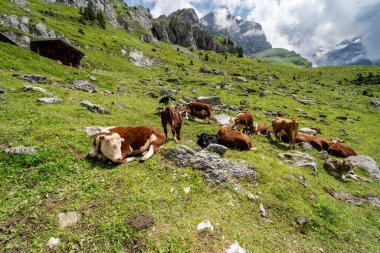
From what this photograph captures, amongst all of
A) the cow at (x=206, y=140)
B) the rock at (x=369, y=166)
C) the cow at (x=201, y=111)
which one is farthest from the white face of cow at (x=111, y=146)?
the rock at (x=369, y=166)

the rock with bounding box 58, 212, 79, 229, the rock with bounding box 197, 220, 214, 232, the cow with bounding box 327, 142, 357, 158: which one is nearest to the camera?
the rock with bounding box 58, 212, 79, 229

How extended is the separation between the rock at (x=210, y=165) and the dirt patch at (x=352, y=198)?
424cm

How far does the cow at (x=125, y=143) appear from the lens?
7.26 m

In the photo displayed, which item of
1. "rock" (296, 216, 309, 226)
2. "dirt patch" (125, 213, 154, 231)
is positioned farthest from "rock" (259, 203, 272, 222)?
"dirt patch" (125, 213, 154, 231)

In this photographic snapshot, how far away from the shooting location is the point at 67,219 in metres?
5.00

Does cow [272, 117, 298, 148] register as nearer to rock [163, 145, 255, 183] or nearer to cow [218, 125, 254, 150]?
cow [218, 125, 254, 150]

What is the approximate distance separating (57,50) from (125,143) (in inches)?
1417

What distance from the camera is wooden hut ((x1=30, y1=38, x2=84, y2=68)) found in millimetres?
33544

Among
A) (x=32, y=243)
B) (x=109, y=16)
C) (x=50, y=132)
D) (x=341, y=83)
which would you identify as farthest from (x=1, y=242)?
(x=109, y=16)

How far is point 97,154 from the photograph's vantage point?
24.6ft

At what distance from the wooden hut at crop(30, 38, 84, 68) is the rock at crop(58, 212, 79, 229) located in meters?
36.6

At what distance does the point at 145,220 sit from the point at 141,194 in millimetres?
957

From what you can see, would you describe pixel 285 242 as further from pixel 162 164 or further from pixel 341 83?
pixel 341 83

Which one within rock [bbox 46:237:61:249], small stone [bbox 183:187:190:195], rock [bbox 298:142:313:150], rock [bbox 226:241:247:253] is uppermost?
rock [bbox 298:142:313:150]
